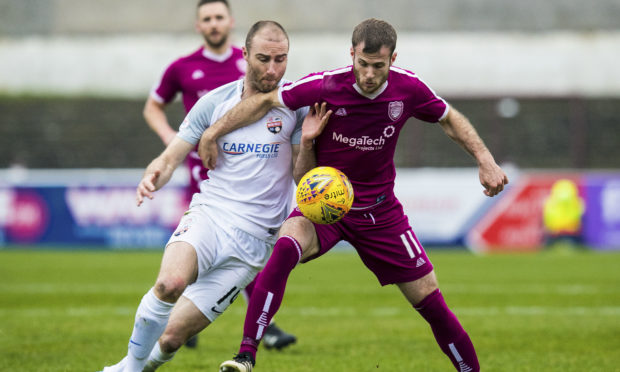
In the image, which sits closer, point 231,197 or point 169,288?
point 169,288

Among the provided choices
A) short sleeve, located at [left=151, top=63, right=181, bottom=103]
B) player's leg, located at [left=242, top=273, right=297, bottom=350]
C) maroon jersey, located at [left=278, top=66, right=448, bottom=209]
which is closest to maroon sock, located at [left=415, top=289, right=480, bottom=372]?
maroon jersey, located at [left=278, top=66, right=448, bottom=209]

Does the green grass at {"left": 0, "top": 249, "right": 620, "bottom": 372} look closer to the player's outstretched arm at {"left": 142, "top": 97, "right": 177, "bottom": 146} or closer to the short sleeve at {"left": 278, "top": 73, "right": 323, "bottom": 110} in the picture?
the player's outstretched arm at {"left": 142, "top": 97, "right": 177, "bottom": 146}

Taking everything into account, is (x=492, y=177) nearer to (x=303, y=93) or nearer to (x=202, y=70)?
(x=303, y=93)

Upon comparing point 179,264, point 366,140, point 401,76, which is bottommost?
point 179,264

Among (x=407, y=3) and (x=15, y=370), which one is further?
(x=407, y=3)

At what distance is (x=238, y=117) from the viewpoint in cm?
518

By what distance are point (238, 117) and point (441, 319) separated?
1701 millimetres

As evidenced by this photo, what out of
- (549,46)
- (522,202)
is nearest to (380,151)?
(522,202)

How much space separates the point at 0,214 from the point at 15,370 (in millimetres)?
11706

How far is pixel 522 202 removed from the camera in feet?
53.6

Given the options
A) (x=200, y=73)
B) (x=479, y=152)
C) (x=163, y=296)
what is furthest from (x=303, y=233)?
(x=200, y=73)

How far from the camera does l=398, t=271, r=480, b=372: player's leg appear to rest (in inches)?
203

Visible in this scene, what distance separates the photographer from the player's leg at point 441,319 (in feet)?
16.9

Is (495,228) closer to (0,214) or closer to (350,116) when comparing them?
(0,214)
